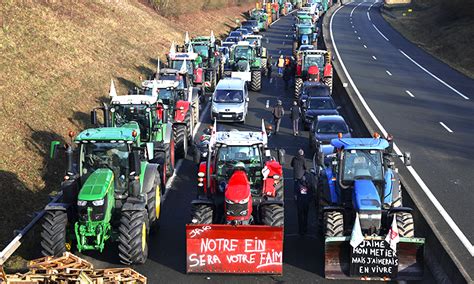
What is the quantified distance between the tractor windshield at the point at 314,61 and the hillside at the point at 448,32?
1452 cm

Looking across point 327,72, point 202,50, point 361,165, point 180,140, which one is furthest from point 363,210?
point 202,50

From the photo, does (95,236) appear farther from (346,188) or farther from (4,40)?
(4,40)

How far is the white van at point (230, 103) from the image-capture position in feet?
93.6

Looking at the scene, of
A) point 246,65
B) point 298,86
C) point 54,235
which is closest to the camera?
point 54,235

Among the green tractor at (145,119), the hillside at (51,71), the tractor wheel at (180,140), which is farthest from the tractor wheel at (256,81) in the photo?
the green tractor at (145,119)

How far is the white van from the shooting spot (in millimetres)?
28531

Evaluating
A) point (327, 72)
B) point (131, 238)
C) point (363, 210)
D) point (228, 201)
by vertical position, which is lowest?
point (131, 238)

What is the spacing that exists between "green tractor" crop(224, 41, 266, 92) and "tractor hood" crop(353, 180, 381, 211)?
2181 cm

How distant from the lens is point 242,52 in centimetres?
3878

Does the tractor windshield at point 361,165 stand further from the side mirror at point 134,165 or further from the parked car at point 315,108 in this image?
the parked car at point 315,108

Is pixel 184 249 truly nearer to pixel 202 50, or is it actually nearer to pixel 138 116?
pixel 138 116

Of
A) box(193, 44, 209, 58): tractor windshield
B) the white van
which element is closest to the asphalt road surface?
the white van

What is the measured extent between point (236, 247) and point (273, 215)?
4.27ft

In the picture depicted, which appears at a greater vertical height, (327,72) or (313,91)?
(327,72)
